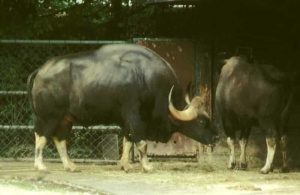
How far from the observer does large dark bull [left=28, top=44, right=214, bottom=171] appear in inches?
498

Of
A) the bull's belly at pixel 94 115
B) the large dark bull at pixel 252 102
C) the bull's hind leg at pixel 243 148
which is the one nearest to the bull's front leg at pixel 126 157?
the bull's belly at pixel 94 115

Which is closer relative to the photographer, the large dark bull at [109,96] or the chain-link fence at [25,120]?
the large dark bull at [109,96]

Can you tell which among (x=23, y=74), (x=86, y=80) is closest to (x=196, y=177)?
(x=86, y=80)

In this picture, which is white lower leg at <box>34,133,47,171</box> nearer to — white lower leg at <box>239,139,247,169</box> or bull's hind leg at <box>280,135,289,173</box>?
white lower leg at <box>239,139,247,169</box>

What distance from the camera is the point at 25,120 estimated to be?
1523 centimetres

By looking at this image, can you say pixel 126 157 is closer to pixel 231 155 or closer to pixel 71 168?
pixel 71 168

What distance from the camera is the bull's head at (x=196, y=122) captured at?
1299 cm

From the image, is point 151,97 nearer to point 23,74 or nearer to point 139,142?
point 139,142

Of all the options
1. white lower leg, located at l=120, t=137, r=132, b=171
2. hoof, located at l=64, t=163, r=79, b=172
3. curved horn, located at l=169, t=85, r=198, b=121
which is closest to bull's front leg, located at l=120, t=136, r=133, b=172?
white lower leg, located at l=120, t=137, r=132, b=171

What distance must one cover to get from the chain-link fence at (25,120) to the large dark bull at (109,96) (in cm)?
183

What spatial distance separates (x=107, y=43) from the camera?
14391 mm


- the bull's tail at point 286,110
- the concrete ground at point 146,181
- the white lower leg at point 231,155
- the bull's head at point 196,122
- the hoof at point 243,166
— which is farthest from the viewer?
the white lower leg at point 231,155

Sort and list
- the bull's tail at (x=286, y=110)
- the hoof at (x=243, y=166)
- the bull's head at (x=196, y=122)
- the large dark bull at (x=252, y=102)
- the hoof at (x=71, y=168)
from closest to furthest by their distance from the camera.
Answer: the large dark bull at (x=252, y=102)
the bull's tail at (x=286, y=110)
the hoof at (x=71, y=168)
the bull's head at (x=196, y=122)
the hoof at (x=243, y=166)

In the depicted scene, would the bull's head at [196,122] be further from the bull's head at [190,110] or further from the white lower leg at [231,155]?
the white lower leg at [231,155]
